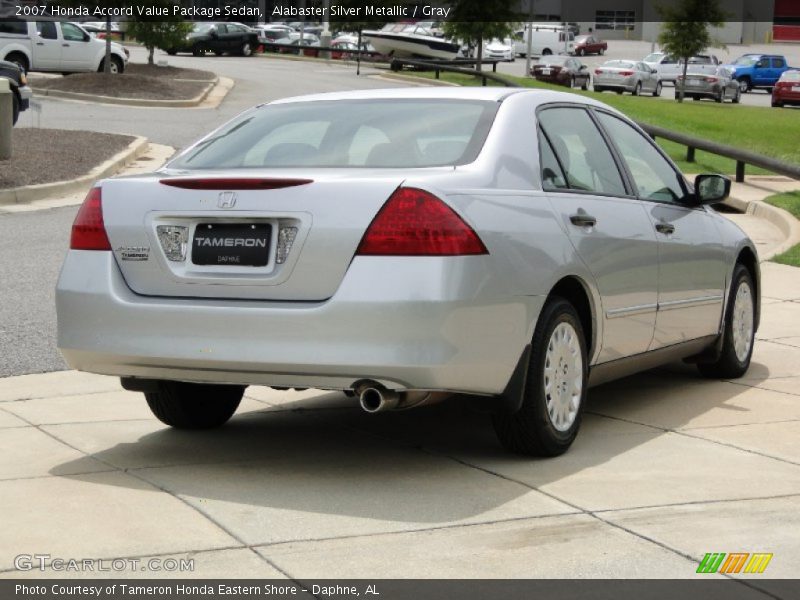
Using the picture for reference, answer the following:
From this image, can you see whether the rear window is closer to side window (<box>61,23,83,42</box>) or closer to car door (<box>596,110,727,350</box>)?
car door (<box>596,110,727,350</box>)

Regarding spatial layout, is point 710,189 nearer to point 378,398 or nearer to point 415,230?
point 415,230

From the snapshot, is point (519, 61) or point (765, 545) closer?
point (765, 545)

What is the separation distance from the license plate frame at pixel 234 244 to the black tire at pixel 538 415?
118 cm

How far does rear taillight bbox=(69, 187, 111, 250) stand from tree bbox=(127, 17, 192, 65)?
110 feet

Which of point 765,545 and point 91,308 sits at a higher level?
point 91,308

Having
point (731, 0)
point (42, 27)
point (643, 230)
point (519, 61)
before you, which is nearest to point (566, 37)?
point (519, 61)

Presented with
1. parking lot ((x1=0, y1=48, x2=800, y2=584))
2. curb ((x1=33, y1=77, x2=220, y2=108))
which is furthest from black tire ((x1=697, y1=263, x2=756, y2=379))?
curb ((x1=33, y1=77, x2=220, y2=108))

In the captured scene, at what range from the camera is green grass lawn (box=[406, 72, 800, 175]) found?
2592 cm

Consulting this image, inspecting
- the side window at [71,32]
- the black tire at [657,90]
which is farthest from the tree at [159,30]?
the black tire at [657,90]

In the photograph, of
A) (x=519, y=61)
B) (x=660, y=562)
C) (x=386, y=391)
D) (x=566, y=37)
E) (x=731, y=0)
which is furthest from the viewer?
(x=731, y=0)

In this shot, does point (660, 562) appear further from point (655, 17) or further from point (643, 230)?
point (655, 17)

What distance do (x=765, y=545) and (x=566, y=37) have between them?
83382 mm

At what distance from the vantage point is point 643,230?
711cm
